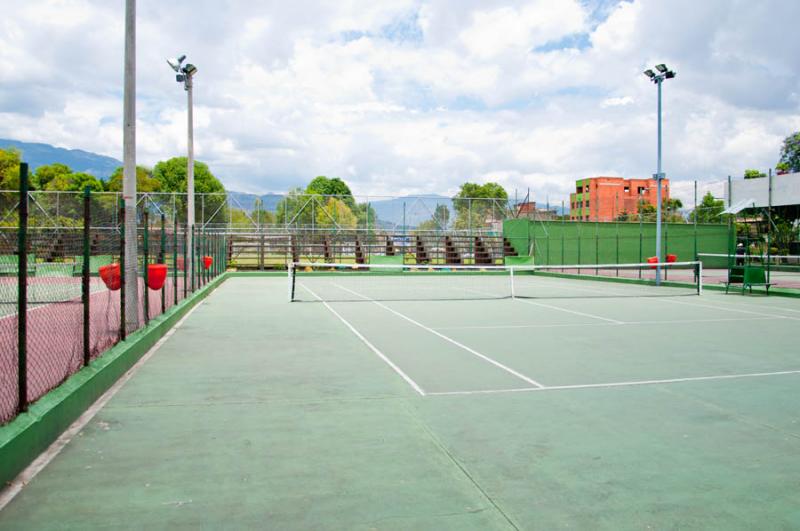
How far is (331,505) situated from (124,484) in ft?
4.68

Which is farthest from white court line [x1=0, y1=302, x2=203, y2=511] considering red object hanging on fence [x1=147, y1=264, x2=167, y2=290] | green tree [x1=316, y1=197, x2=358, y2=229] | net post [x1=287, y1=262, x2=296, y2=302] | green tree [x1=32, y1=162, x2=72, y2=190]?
green tree [x1=32, y1=162, x2=72, y2=190]

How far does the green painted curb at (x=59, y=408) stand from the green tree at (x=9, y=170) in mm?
51149

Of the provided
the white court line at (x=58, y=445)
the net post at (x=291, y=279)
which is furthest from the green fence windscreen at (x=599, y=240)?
the white court line at (x=58, y=445)

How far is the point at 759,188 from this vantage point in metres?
44.8

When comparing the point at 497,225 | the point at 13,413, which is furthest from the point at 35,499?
the point at 497,225

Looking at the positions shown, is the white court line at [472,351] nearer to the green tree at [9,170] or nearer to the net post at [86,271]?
the net post at [86,271]

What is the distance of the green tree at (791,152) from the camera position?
66688 mm

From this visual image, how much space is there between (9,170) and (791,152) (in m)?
71.8

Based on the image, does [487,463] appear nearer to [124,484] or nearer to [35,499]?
[124,484]

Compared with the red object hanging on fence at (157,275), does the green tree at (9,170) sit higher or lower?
higher

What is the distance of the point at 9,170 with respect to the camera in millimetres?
55750

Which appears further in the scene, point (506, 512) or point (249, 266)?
point (249, 266)

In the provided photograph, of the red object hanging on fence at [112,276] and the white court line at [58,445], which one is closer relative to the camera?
the white court line at [58,445]

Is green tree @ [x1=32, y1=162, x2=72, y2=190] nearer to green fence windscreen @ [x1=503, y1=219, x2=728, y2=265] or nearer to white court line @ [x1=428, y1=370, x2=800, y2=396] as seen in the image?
green fence windscreen @ [x1=503, y1=219, x2=728, y2=265]
